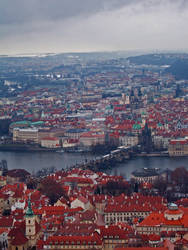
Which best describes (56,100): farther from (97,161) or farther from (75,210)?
(75,210)

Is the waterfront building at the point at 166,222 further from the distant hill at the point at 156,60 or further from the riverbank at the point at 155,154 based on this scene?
the distant hill at the point at 156,60

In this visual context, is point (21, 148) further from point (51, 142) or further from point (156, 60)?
point (156, 60)

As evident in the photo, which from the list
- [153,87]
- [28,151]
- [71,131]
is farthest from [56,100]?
[28,151]

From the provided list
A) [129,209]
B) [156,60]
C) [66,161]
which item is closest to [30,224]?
[129,209]

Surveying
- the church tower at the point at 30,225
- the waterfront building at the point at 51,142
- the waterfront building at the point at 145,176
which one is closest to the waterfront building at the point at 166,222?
the church tower at the point at 30,225

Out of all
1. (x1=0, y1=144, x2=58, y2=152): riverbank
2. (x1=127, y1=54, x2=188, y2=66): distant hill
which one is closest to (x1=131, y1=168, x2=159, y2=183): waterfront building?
(x1=0, y1=144, x2=58, y2=152): riverbank
